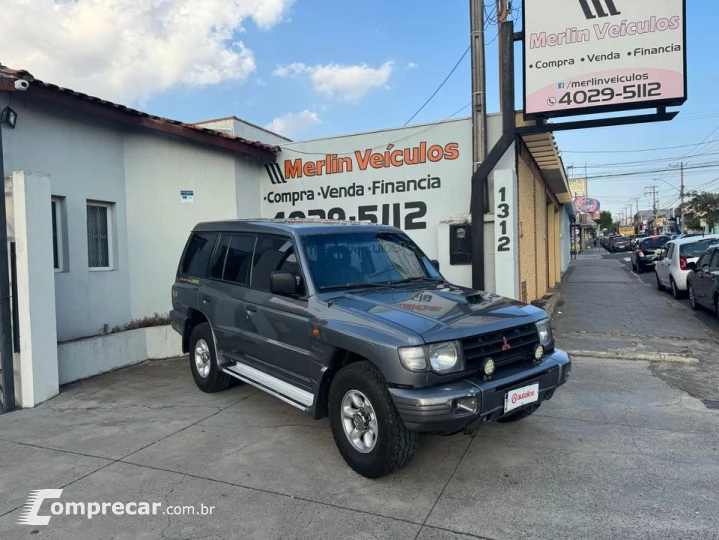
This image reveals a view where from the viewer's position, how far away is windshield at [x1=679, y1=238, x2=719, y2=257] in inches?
530

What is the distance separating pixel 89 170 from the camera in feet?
27.6

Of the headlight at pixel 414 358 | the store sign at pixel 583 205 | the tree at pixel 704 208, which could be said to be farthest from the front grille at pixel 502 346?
the tree at pixel 704 208

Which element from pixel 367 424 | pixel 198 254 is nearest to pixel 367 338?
pixel 367 424

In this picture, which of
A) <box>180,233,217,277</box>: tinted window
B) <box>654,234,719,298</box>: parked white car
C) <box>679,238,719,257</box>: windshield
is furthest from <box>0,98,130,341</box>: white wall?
<box>679,238,719,257</box>: windshield

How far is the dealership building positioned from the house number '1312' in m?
0.02

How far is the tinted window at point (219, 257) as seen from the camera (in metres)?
6.05

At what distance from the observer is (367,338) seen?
3.80 meters

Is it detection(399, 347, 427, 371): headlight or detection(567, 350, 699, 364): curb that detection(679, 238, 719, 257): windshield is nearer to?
detection(567, 350, 699, 364): curb

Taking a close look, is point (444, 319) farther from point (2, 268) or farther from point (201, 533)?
point (2, 268)

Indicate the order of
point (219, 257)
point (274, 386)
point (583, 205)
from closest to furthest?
1. point (274, 386)
2. point (219, 257)
3. point (583, 205)

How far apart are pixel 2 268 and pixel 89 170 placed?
9.10ft

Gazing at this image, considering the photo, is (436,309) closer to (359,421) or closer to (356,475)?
(359,421)

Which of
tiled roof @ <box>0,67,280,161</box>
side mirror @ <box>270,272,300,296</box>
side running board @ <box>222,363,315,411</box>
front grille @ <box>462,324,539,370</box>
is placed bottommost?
side running board @ <box>222,363,315,411</box>

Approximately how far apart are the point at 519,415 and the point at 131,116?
7.45 metres
